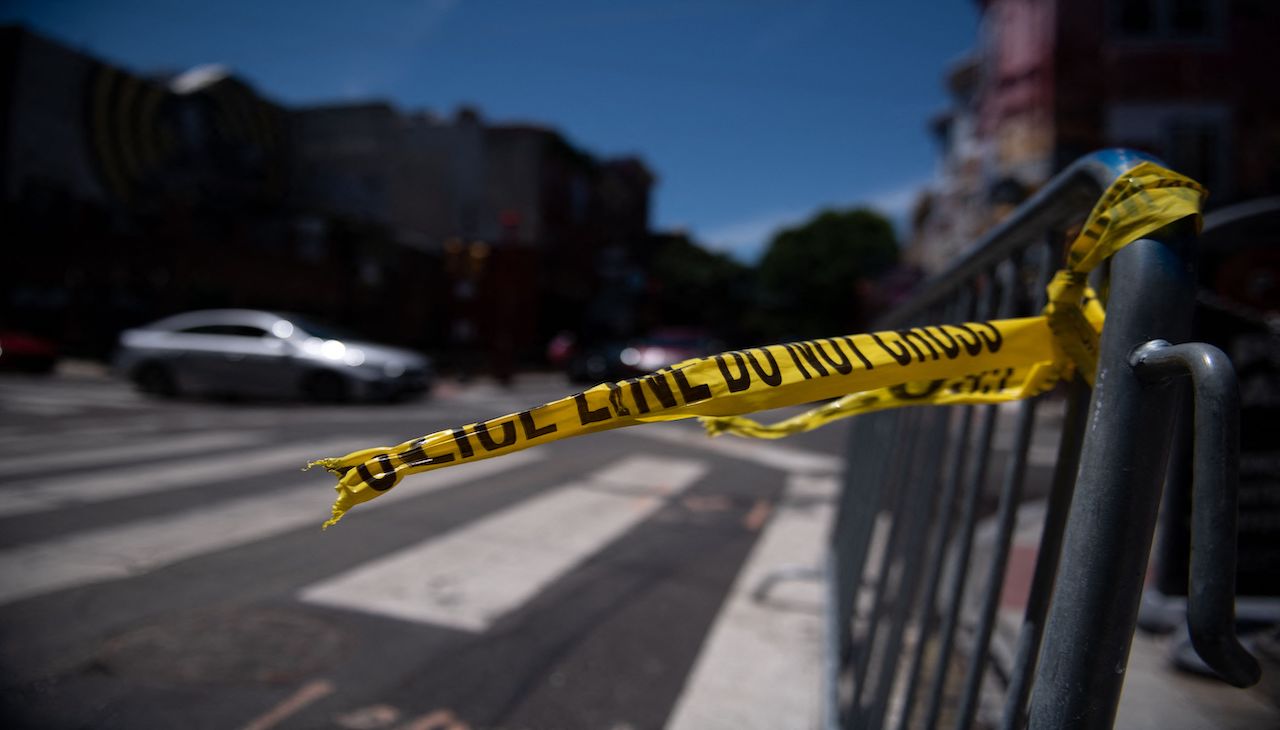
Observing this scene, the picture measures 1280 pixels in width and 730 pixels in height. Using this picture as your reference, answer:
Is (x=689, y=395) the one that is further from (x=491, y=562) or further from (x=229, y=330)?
(x=229, y=330)

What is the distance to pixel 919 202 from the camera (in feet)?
136

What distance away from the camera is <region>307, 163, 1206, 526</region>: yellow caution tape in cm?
112

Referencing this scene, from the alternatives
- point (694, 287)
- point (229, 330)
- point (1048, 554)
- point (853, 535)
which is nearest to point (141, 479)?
point (853, 535)

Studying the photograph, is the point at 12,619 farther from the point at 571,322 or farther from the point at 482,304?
the point at 571,322

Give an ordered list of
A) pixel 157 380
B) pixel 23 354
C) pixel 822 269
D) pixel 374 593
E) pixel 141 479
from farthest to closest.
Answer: pixel 822 269 < pixel 23 354 < pixel 157 380 < pixel 141 479 < pixel 374 593

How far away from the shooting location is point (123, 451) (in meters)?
7.41

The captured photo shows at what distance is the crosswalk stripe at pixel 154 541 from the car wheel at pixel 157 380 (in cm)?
968

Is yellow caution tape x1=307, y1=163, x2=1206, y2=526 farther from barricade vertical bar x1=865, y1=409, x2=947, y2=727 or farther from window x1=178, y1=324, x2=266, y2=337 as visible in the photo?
window x1=178, y1=324, x2=266, y2=337

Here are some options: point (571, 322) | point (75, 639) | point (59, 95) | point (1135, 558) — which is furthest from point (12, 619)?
point (571, 322)

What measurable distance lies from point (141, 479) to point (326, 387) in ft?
25.3

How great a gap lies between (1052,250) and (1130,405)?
638 mm

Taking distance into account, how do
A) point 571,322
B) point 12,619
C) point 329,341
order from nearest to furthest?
1. point 12,619
2. point 329,341
3. point 571,322

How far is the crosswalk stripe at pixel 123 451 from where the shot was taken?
6582 millimetres

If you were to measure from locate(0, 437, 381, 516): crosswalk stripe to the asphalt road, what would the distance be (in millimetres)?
30
